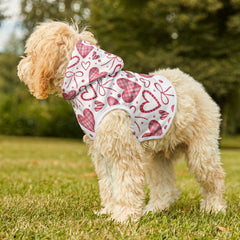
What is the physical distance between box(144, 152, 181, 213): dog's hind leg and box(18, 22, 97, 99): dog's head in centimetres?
146

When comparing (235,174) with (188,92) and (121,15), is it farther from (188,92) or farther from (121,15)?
(121,15)

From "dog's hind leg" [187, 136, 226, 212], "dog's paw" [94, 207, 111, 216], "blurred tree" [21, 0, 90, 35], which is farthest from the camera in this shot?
"blurred tree" [21, 0, 90, 35]

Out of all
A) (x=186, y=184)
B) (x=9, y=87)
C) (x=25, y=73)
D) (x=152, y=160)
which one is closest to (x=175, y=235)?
(x=152, y=160)

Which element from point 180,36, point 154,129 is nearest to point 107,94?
point 154,129

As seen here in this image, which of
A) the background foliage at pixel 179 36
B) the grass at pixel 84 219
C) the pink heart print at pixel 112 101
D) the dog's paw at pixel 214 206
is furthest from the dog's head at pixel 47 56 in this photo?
the background foliage at pixel 179 36

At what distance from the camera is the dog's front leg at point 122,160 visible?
3.00m

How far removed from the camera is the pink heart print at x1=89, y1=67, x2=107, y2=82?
304 cm

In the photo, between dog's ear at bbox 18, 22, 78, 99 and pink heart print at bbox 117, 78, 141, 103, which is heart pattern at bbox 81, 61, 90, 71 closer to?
dog's ear at bbox 18, 22, 78, 99

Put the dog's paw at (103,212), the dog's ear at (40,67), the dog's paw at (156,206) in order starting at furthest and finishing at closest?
the dog's paw at (156,206), the dog's paw at (103,212), the dog's ear at (40,67)

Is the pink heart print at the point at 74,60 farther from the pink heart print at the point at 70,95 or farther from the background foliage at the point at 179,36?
the background foliage at the point at 179,36

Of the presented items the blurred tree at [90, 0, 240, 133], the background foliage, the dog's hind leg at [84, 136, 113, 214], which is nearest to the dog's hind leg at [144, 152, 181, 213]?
the dog's hind leg at [84, 136, 113, 214]

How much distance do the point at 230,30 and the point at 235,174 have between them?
426 inches

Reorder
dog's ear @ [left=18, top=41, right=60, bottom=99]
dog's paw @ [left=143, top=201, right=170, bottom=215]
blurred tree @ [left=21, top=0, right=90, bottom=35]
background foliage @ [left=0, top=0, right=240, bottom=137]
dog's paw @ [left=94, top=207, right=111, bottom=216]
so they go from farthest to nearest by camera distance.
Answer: blurred tree @ [left=21, top=0, right=90, bottom=35]
background foliage @ [left=0, top=0, right=240, bottom=137]
dog's paw @ [left=143, top=201, right=170, bottom=215]
dog's paw @ [left=94, top=207, right=111, bottom=216]
dog's ear @ [left=18, top=41, right=60, bottom=99]

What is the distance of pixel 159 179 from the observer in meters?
4.01
